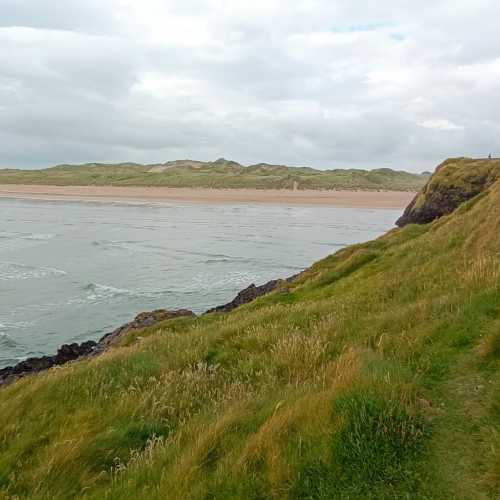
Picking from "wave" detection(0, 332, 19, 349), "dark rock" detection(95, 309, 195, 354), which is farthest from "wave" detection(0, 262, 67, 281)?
"dark rock" detection(95, 309, 195, 354)

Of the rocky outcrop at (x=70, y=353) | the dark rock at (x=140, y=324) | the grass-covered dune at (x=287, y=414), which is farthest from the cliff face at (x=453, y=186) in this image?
the grass-covered dune at (x=287, y=414)

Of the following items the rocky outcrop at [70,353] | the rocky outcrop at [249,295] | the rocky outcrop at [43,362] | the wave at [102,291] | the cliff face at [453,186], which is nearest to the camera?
the rocky outcrop at [43,362]

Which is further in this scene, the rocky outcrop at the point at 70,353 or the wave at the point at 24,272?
the wave at the point at 24,272

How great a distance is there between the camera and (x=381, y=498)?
412cm

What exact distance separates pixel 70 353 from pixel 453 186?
28387 mm

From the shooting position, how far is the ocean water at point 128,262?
25.1m

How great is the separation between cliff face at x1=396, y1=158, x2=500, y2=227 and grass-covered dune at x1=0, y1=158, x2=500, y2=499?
26332 mm

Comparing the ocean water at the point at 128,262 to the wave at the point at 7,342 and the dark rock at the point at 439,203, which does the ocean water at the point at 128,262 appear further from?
the dark rock at the point at 439,203

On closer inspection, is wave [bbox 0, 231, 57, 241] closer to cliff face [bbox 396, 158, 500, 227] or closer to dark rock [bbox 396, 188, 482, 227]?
cliff face [bbox 396, 158, 500, 227]

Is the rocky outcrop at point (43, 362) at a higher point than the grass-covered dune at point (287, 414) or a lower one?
lower

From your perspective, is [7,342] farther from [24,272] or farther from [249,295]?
[24,272]

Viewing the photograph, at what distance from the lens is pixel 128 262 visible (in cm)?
4109

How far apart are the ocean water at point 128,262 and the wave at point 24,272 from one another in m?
0.07

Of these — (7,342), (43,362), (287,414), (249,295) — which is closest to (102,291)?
(7,342)
